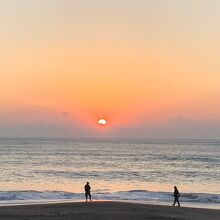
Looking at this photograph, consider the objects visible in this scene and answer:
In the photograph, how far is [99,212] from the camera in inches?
1000

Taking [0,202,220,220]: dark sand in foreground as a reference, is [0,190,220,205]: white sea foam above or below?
below

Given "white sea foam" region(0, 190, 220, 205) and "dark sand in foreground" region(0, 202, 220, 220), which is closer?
"dark sand in foreground" region(0, 202, 220, 220)

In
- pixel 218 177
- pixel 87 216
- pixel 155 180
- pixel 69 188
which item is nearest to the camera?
pixel 87 216

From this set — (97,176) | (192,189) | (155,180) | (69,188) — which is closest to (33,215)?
(69,188)

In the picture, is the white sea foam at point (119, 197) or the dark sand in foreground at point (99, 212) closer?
the dark sand in foreground at point (99, 212)

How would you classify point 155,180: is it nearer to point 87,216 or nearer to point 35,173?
point 35,173

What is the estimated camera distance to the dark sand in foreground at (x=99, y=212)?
76.6ft

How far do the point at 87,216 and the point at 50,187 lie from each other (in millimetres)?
25128

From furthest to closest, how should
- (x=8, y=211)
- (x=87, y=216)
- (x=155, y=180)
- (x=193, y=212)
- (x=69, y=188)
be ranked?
(x=155, y=180), (x=69, y=188), (x=193, y=212), (x=8, y=211), (x=87, y=216)

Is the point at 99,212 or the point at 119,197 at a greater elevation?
the point at 99,212

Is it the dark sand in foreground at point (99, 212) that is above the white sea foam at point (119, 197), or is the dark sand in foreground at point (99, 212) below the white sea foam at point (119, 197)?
above

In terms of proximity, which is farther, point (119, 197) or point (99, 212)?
point (119, 197)

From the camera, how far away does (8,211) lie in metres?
25.7

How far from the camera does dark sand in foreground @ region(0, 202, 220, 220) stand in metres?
23.3
